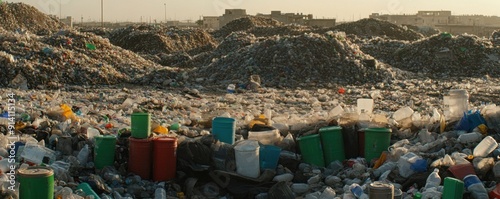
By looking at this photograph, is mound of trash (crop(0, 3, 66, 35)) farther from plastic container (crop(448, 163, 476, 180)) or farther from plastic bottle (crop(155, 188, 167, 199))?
plastic container (crop(448, 163, 476, 180))

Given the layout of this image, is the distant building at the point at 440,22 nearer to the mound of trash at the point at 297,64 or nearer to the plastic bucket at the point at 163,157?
the mound of trash at the point at 297,64

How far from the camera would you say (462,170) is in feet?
13.9

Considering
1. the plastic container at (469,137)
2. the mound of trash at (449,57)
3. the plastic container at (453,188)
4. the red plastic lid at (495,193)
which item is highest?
the mound of trash at (449,57)

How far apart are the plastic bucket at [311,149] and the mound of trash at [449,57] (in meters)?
10.1

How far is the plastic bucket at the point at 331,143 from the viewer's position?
529 cm

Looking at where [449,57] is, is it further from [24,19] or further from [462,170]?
[24,19]

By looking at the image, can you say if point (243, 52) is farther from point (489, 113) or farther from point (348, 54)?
point (489, 113)

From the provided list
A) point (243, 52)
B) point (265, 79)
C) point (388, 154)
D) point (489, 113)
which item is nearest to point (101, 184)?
point (388, 154)

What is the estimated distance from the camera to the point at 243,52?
1362 centimetres

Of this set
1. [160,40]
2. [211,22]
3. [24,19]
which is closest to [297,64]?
[160,40]

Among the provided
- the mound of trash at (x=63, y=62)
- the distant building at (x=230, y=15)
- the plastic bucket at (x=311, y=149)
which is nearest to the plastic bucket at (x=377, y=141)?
the plastic bucket at (x=311, y=149)

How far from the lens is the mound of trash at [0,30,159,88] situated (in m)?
10.5

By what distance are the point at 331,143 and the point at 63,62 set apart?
7.69m

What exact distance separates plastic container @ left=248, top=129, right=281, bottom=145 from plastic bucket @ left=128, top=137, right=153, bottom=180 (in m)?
1.08
